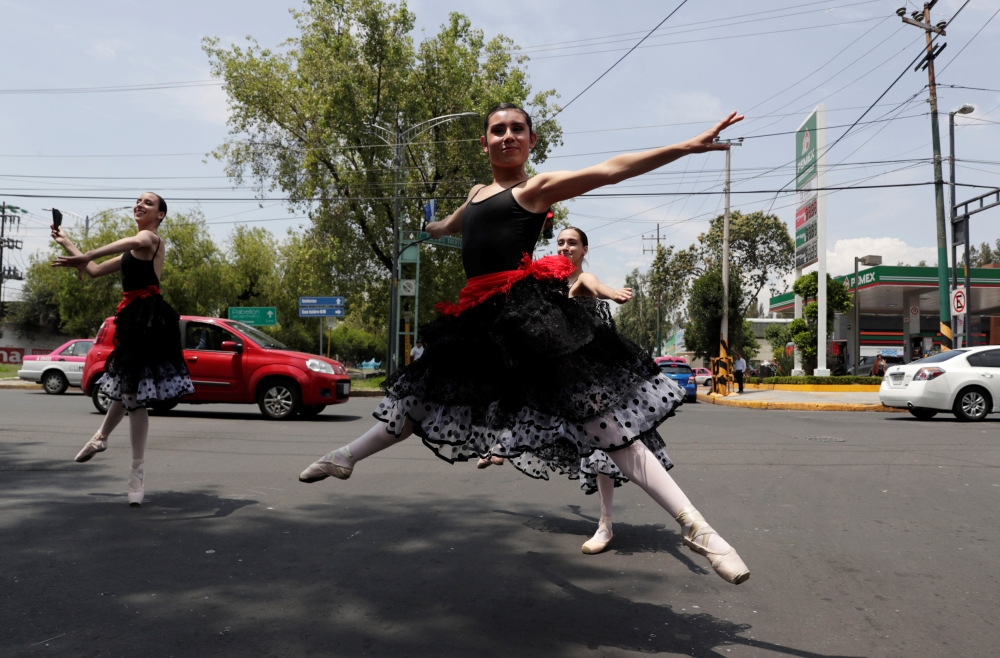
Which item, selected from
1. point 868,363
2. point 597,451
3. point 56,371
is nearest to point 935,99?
point 597,451

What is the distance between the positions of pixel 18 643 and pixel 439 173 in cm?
2874

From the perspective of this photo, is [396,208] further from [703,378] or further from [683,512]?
[683,512]

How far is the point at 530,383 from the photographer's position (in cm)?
300

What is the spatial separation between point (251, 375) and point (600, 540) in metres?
9.61

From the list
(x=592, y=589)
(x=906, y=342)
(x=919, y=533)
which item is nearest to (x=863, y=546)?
(x=919, y=533)

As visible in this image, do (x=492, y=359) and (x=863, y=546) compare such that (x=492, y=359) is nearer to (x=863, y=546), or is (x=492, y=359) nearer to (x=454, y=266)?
(x=863, y=546)

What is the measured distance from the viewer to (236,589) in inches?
133

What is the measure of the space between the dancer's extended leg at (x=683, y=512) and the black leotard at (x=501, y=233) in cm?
90

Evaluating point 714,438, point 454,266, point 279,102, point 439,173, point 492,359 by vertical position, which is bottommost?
point 714,438

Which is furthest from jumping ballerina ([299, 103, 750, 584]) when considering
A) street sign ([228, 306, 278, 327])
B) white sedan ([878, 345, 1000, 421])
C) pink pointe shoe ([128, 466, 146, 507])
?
street sign ([228, 306, 278, 327])

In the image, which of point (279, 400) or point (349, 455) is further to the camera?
point (279, 400)

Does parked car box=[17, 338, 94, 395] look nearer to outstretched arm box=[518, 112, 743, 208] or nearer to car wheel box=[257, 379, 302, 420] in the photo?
car wheel box=[257, 379, 302, 420]

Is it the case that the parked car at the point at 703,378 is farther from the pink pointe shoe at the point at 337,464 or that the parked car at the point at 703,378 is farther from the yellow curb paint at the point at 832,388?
the pink pointe shoe at the point at 337,464

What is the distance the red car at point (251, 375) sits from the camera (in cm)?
1271
